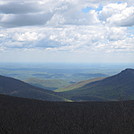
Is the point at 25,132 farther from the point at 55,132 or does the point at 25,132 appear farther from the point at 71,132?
the point at 71,132

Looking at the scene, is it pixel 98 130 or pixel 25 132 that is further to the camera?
pixel 98 130

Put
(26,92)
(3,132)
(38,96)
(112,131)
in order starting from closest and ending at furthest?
(3,132) < (112,131) < (38,96) < (26,92)

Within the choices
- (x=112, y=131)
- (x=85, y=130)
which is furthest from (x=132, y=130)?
(x=85, y=130)

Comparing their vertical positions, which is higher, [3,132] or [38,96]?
[3,132]

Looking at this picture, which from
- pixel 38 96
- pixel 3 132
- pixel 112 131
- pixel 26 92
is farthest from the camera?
pixel 26 92

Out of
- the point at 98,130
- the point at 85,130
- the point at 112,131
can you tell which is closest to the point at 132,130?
the point at 112,131

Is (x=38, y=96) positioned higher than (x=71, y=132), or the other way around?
(x=71, y=132)

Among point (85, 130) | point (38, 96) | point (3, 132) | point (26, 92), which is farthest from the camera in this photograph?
point (26, 92)

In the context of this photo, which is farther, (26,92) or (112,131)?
(26,92)

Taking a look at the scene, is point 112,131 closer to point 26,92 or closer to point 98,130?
point 98,130
